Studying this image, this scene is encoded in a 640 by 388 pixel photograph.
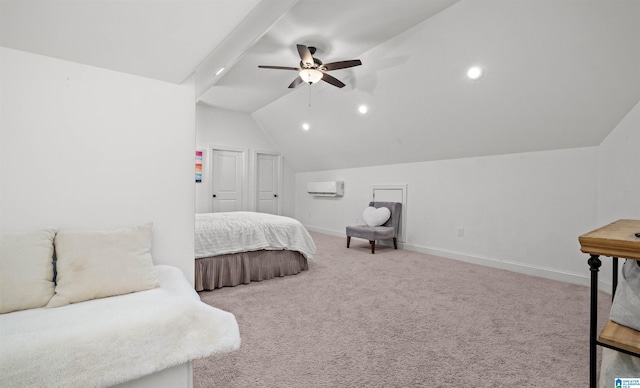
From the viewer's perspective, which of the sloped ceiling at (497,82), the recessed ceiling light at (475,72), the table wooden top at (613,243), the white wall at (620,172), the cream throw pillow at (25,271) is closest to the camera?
the table wooden top at (613,243)

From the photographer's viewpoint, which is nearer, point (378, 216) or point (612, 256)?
point (612, 256)

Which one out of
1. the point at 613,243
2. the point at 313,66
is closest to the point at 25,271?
the point at 613,243

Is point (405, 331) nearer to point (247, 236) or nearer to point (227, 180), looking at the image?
point (247, 236)

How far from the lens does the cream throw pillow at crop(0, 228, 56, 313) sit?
1141mm

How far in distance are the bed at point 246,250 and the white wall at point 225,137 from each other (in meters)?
2.99

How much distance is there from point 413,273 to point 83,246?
10.1 feet

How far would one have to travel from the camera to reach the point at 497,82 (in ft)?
9.60

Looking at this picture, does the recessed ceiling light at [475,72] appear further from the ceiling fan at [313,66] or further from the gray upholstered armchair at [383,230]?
the gray upholstered armchair at [383,230]

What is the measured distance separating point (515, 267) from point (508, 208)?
73 centimetres

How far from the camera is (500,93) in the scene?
3012mm

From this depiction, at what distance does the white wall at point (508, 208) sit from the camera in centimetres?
303

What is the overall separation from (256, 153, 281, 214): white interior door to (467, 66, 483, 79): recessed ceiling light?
4.92m

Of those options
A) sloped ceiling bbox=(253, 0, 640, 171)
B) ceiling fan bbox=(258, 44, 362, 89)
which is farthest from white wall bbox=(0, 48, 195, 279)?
sloped ceiling bbox=(253, 0, 640, 171)

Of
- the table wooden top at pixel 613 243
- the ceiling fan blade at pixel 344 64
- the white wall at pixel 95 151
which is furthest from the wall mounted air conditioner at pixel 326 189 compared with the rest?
the table wooden top at pixel 613 243
